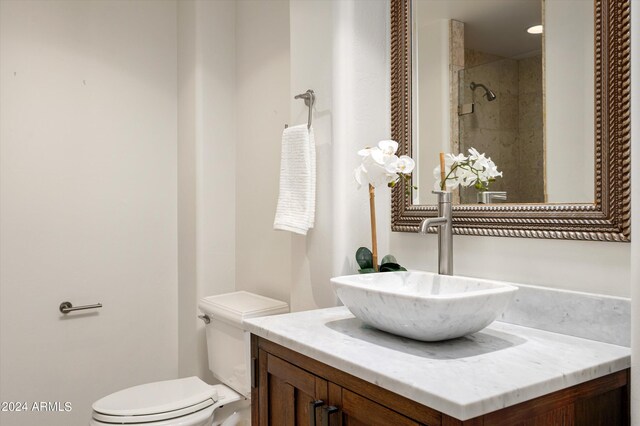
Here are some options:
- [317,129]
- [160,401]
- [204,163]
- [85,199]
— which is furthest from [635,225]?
[85,199]

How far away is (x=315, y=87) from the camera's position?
5.43 ft

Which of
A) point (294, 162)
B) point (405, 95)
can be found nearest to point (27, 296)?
point (294, 162)

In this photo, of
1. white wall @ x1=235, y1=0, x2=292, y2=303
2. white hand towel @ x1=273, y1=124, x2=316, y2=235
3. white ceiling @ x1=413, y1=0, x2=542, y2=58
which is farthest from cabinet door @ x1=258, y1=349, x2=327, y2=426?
white ceiling @ x1=413, y1=0, x2=542, y2=58

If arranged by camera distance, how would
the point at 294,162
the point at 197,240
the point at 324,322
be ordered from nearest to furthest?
the point at 324,322 < the point at 294,162 < the point at 197,240

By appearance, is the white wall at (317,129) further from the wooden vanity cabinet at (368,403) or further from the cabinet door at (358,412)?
the cabinet door at (358,412)

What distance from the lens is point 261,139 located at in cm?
230

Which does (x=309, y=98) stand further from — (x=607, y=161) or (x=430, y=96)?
(x=607, y=161)

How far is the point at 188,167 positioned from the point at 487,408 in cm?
205

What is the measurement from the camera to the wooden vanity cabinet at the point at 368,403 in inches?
Answer: 31.2

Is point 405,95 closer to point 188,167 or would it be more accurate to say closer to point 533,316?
point 533,316

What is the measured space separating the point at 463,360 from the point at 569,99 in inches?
27.1

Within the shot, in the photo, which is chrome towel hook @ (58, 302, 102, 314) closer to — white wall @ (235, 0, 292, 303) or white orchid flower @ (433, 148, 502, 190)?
white wall @ (235, 0, 292, 303)

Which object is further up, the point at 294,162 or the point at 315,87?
the point at 315,87

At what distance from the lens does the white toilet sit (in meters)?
1.68
